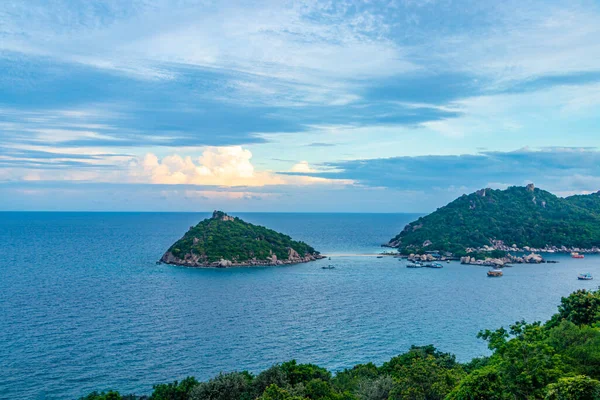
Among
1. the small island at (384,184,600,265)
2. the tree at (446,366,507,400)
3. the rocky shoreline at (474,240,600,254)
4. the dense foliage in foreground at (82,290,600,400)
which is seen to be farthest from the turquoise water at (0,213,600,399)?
→ the rocky shoreline at (474,240,600,254)

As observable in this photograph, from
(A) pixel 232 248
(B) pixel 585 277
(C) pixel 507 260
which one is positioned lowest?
(B) pixel 585 277

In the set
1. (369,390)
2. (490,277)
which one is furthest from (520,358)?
(490,277)

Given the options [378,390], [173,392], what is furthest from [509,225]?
[173,392]

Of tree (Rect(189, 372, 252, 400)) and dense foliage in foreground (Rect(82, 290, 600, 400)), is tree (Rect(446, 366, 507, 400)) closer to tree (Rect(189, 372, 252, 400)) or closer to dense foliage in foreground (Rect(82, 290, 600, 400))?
dense foliage in foreground (Rect(82, 290, 600, 400))

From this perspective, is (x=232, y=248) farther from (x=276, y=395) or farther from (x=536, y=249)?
(x=536, y=249)

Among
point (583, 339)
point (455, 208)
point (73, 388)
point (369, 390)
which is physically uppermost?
point (455, 208)

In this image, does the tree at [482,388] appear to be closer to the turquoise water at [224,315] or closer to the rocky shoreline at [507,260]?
the turquoise water at [224,315]

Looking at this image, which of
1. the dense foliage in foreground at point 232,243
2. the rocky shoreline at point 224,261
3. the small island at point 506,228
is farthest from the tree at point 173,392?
the small island at point 506,228

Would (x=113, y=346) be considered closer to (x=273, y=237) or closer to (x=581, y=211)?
(x=273, y=237)
